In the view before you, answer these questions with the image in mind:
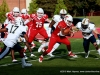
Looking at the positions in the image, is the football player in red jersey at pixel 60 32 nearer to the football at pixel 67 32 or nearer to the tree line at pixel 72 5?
the football at pixel 67 32

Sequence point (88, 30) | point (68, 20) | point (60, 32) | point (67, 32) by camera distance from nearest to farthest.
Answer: point (67, 32), point (68, 20), point (60, 32), point (88, 30)

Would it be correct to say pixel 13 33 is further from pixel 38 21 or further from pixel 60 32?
pixel 38 21

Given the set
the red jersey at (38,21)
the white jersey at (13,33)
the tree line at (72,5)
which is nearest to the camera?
the white jersey at (13,33)

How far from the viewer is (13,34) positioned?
9.30m

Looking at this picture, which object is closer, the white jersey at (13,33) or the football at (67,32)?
the white jersey at (13,33)

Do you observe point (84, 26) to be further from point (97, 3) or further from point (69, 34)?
point (97, 3)

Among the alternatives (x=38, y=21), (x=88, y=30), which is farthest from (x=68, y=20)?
(x=38, y=21)

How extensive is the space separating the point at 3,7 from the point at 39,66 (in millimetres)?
26070
